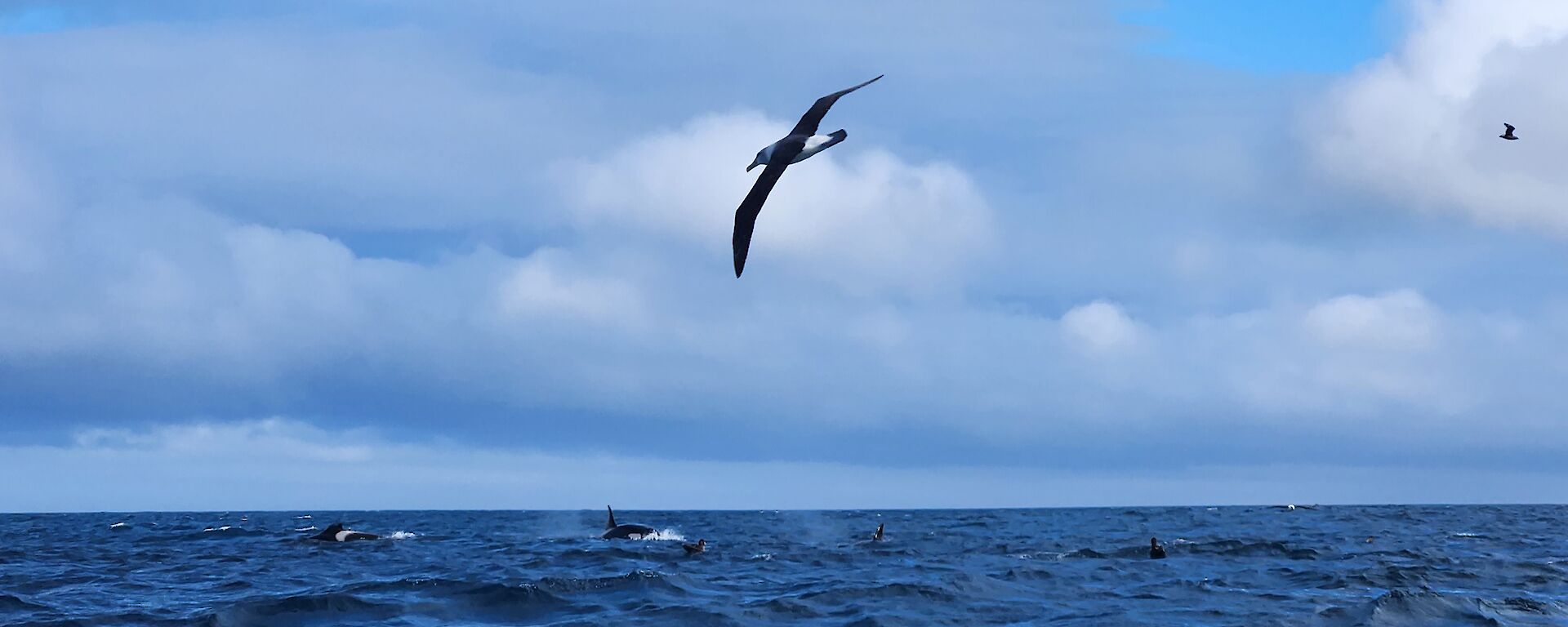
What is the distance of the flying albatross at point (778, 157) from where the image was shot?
40.4 feet

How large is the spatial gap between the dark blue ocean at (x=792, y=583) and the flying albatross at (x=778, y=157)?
1279cm

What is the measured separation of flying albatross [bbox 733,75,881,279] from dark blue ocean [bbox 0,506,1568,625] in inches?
504

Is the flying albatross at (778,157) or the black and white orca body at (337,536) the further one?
the black and white orca body at (337,536)

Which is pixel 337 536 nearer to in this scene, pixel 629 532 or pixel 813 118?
pixel 629 532

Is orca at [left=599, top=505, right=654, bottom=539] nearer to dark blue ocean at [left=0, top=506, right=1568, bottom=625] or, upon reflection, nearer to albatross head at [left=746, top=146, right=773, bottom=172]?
dark blue ocean at [left=0, top=506, right=1568, bottom=625]

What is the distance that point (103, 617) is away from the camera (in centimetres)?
2456

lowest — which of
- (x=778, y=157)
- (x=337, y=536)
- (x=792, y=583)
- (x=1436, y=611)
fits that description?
(x=1436, y=611)

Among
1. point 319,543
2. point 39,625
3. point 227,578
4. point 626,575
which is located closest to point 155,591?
point 227,578

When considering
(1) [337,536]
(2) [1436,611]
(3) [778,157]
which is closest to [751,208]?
(3) [778,157]

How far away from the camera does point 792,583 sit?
101 feet

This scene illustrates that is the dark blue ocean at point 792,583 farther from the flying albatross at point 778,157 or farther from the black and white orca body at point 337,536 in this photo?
the flying albatross at point 778,157

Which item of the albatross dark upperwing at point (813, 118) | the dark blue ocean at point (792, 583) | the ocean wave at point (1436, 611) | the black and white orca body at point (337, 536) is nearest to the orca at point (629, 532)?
the dark blue ocean at point (792, 583)

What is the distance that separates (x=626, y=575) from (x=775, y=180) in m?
19.8

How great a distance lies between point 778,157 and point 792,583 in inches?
765
